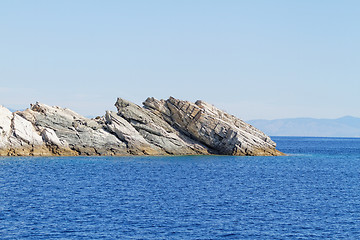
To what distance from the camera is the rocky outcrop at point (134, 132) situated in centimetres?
8662

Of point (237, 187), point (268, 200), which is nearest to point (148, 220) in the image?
point (268, 200)

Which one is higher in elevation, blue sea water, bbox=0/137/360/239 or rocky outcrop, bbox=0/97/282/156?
rocky outcrop, bbox=0/97/282/156

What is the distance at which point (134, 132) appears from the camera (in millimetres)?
94062

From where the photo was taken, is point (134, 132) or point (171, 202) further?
point (134, 132)

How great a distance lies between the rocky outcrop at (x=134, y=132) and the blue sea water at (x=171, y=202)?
730cm

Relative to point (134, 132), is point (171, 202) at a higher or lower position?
lower

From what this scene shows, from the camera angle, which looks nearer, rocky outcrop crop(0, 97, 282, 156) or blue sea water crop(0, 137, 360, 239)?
blue sea water crop(0, 137, 360, 239)

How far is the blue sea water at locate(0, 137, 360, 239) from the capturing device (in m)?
36.8

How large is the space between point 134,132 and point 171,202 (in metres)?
47.2

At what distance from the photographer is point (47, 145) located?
8844 cm

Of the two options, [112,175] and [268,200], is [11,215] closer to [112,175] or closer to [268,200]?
[268,200]

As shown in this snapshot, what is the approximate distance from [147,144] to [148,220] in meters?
55.9

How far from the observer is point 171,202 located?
4772 centimetres

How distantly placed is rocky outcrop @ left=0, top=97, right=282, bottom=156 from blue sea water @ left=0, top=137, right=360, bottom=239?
24.0ft
